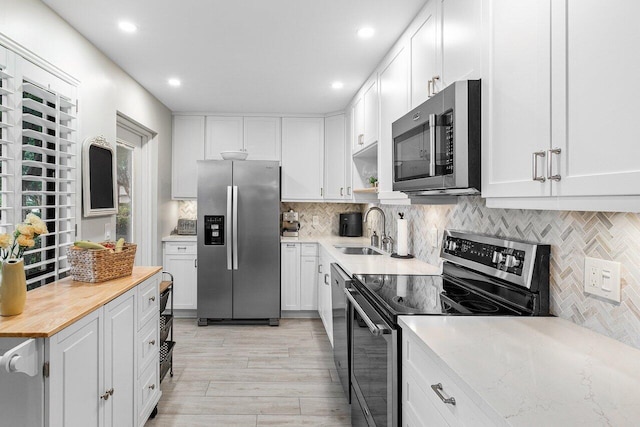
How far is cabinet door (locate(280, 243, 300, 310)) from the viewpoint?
4.56 metres

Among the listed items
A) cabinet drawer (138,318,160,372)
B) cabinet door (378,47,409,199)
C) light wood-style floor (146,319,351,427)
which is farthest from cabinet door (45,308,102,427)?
cabinet door (378,47,409,199)

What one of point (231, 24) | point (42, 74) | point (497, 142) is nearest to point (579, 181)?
point (497, 142)

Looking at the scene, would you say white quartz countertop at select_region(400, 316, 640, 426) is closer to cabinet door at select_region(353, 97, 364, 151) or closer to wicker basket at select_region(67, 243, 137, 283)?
wicker basket at select_region(67, 243, 137, 283)

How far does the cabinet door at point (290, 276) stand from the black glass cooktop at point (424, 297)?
2271mm

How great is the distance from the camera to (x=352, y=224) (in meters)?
4.87

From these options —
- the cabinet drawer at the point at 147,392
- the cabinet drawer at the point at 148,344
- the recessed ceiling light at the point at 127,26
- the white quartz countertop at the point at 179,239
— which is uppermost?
the recessed ceiling light at the point at 127,26

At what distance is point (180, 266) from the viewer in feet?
14.9

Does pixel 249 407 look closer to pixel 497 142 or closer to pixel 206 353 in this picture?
pixel 206 353

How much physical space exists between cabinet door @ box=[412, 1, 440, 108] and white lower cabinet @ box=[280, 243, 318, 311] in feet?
8.43

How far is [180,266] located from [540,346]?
4018mm

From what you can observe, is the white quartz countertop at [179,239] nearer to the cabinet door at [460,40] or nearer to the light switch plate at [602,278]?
the cabinet door at [460,40]

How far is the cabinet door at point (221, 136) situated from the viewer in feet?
15.6

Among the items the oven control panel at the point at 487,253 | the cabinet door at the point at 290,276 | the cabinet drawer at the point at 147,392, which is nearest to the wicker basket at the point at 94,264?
the cabinet drawer at the point at 147,392

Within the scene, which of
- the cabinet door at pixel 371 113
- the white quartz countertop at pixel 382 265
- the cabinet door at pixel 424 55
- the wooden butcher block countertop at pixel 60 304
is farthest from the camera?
the cabinet door at pixel 371 113
